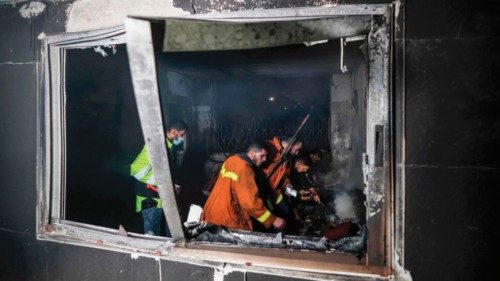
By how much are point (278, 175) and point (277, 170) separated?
0.09 m

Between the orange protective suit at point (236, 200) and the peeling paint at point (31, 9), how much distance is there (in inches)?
113

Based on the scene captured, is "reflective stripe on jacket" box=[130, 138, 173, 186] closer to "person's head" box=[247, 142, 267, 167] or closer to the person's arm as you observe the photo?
the person's arm

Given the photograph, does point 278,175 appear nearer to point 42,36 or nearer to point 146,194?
point 146,194

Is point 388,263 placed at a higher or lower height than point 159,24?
lower

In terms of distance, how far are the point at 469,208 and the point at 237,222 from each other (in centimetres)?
274

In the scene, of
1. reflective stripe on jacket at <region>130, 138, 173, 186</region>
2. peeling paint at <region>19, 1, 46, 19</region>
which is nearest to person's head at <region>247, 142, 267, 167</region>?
reflective stripe on jacket at <region>130, 138, 173, 186</region>

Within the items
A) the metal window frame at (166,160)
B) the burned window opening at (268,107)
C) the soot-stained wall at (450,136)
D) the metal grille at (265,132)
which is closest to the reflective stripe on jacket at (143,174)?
the metal window frame at (166,160)

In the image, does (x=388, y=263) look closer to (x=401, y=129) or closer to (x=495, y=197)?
(x=495, y=197)

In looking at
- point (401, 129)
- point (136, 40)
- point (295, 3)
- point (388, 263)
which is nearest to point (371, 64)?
point (401, 129)

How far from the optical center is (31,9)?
3.56m

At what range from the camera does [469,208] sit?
237cm

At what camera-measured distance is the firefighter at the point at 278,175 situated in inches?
220

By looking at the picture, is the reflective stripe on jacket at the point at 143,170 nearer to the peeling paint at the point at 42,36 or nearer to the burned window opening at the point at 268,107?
the peeling paint at the point at 42,36

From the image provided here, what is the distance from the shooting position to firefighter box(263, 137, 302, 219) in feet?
18.4
